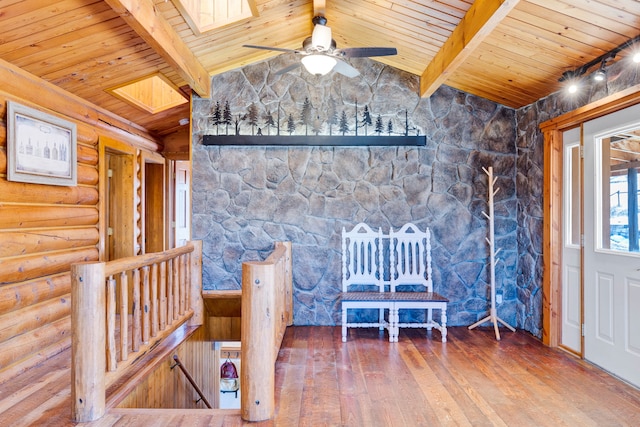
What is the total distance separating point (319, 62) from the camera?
3.35 metres

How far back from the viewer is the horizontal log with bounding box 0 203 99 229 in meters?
3.07

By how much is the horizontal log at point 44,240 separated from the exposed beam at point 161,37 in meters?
1.73

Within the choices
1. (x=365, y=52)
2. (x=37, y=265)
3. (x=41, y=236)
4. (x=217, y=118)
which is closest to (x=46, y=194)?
(x=41, y=236)

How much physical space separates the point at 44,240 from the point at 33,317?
0.61 m

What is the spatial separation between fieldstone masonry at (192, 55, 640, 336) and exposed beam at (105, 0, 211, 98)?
695 millimetres

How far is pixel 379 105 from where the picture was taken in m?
4.96

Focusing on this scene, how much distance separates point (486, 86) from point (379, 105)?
1.17m

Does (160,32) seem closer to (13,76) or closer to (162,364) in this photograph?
(13,76)

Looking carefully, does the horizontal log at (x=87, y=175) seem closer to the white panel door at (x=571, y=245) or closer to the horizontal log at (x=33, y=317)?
the horizontal log at (x=33, y=317)

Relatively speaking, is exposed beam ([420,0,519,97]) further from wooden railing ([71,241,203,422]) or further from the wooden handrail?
the wooden handrail

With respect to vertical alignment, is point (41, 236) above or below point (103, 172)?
below

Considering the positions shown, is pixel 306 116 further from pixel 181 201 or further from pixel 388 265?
pixel 181 201

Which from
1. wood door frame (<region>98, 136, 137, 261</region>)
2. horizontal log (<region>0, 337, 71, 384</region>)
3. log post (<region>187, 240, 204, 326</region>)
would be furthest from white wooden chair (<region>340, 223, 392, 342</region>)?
horizontal log (<region>0, 337, 71, 384</region>)

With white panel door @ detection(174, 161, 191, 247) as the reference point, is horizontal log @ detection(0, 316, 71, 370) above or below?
below
